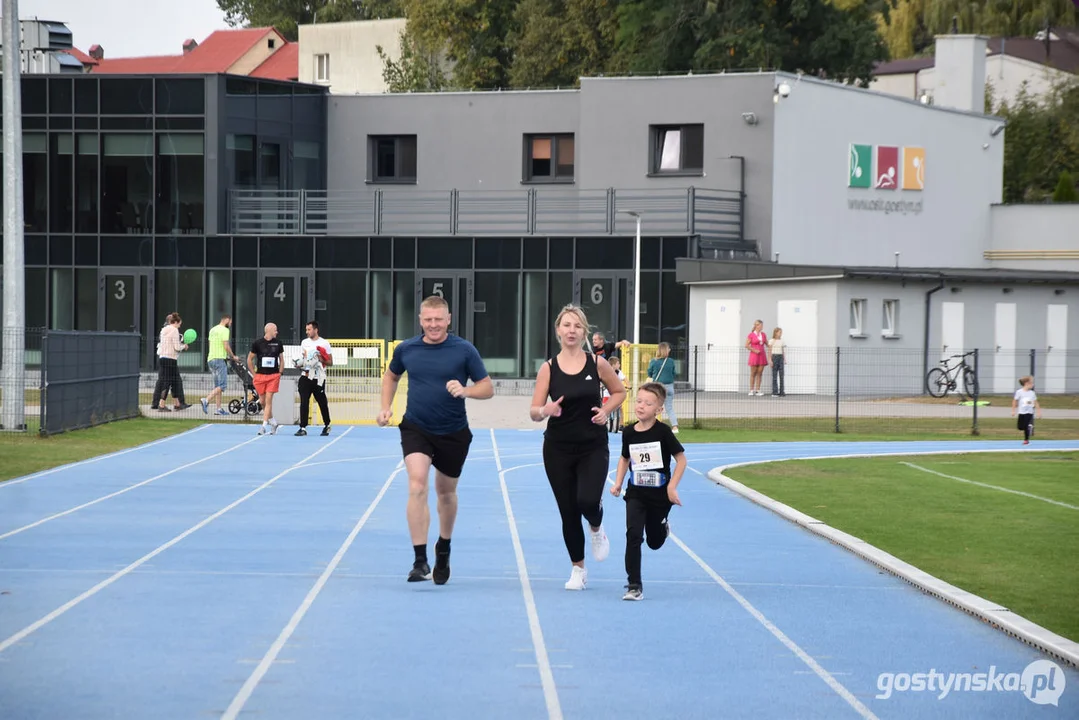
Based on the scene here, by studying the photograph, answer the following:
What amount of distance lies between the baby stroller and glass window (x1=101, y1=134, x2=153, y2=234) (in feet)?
47.6

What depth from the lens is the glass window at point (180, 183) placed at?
43.7m

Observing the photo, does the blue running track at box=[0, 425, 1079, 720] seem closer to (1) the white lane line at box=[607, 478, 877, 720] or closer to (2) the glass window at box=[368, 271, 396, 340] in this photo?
(1) the white lane line at box=[607, 478, 877, 720]

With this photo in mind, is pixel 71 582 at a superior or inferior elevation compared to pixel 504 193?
inferior

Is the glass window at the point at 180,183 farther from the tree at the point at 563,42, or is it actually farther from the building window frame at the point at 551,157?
the tree at the point at 563,42

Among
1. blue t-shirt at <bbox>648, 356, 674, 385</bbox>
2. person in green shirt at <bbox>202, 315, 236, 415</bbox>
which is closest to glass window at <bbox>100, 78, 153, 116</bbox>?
person in green shirt at <bbox>202, 315, 236, 415</bbox>

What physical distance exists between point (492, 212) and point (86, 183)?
1147 centimetres

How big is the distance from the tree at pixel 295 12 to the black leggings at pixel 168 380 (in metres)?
54.6

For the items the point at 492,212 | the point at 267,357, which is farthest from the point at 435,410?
the point at 492,212

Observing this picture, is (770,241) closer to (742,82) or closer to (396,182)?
(742,82)

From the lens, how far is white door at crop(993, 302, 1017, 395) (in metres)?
38.4

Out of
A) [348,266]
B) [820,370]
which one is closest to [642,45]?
[348,266]

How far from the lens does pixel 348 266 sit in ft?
142

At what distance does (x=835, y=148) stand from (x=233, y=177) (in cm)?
1693

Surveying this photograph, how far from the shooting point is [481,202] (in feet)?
147
